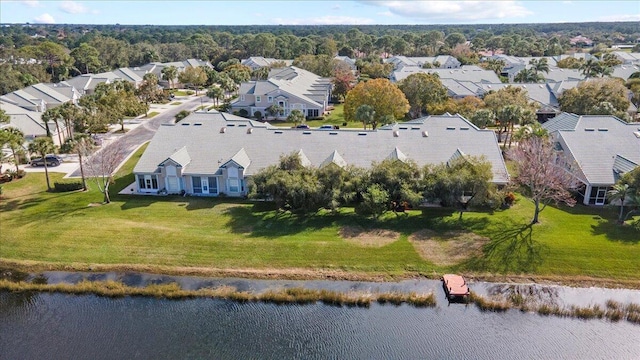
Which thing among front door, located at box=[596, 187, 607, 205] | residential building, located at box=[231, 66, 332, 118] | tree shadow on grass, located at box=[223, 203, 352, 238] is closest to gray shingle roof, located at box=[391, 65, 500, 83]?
residential building, located at box=[231, 66, 332, 118]

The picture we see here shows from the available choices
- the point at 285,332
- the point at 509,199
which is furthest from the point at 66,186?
the point at 509,199

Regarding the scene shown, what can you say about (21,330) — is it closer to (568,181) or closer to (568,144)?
(568,181)

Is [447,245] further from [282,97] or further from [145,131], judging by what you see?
[145,131]

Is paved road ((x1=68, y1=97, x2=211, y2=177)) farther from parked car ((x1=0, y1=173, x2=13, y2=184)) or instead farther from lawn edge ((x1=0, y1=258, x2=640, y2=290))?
lawn edge ((x1=0, y1=258, x2=640, y2=290))

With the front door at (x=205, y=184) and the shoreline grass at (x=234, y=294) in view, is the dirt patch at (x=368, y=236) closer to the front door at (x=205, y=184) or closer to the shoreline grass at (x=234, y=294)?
the shoreline grass at (x=234, y=294)

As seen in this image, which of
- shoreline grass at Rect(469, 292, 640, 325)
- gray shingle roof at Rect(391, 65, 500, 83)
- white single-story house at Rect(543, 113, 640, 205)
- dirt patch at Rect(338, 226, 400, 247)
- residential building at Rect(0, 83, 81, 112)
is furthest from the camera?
gray shingle roof at Rect(391, 65, 500, 83)

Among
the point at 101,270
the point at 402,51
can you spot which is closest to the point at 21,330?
the point at 101,270

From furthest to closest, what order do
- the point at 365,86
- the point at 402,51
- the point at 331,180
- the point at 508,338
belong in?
the point at 402,51 < the point at 365,86 < the point at 331,180 < the point at 508,338

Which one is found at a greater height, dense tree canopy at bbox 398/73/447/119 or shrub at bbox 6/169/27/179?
dense tree canopy at bbox 398/73/447/119
